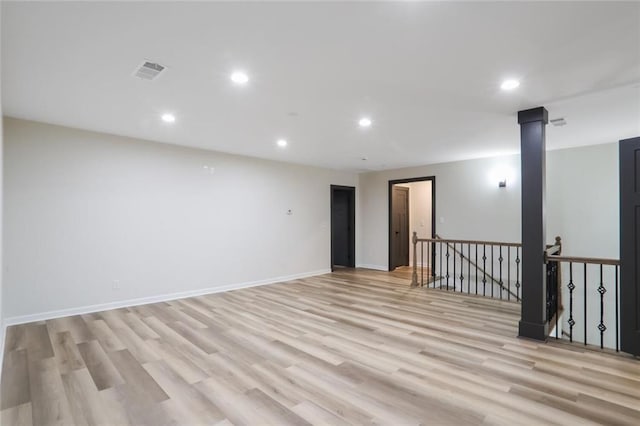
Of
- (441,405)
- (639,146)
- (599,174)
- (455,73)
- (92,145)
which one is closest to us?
(441,405)

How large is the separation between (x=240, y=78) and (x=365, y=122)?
6.12 ft

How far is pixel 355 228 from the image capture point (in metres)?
8.70

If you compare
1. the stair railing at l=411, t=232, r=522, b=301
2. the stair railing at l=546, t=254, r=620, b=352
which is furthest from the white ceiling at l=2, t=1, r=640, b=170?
the stair railing at l=411, t=232, r=522, b=301

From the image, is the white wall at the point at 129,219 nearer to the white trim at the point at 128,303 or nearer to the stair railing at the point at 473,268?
the white trim at the point at 128,303

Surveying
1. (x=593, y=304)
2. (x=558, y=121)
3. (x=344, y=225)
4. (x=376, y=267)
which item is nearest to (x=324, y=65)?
(x=558, y=121)

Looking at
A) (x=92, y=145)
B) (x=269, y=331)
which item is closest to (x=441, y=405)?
(x=269, y=331)

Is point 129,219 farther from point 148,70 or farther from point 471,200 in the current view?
point 471,200

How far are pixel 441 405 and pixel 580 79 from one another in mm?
3081

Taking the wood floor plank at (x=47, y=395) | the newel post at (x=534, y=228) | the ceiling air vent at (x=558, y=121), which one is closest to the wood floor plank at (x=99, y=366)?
the wood floor plank at (x=47, y=395)

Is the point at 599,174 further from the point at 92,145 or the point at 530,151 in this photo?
the point at 92,145

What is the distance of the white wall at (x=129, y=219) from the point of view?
4.11 metres

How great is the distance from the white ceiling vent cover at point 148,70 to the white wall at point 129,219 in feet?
8.04

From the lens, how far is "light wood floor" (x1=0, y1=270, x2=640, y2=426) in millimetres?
2174

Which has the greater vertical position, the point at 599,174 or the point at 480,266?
the point at 599,174
